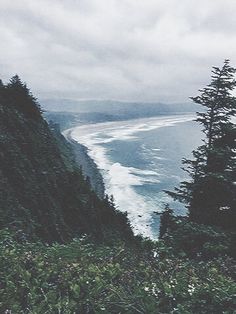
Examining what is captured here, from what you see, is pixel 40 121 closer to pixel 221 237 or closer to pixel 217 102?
pixel 217 102

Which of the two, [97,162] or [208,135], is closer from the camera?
[208,135]

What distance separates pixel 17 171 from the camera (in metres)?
24.9

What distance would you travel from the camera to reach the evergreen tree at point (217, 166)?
61.9 feet

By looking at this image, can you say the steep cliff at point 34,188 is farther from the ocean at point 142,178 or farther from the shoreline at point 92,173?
the shoreline at point 92,173

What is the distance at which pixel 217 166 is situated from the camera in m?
19.3

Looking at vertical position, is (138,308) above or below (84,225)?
above

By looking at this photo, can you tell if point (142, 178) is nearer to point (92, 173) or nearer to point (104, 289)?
point (92, 173)

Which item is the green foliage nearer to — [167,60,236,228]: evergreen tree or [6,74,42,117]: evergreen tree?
[167,60,236,228]: evergreen tree

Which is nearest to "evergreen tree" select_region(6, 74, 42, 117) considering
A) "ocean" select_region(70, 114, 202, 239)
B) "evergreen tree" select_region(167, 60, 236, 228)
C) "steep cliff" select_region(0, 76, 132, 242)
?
"steep cliff" select_region(0, 76, 132, 242)

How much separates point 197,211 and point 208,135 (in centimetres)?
447

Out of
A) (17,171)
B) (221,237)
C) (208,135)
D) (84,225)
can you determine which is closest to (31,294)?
(221,237)

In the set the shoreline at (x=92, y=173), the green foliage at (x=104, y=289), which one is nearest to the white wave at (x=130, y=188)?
the shoreline at (x=92, y=173)

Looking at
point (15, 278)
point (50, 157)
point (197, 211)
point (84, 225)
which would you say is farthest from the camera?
point (50, 157)

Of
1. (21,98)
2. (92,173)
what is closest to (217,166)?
(21,98)
